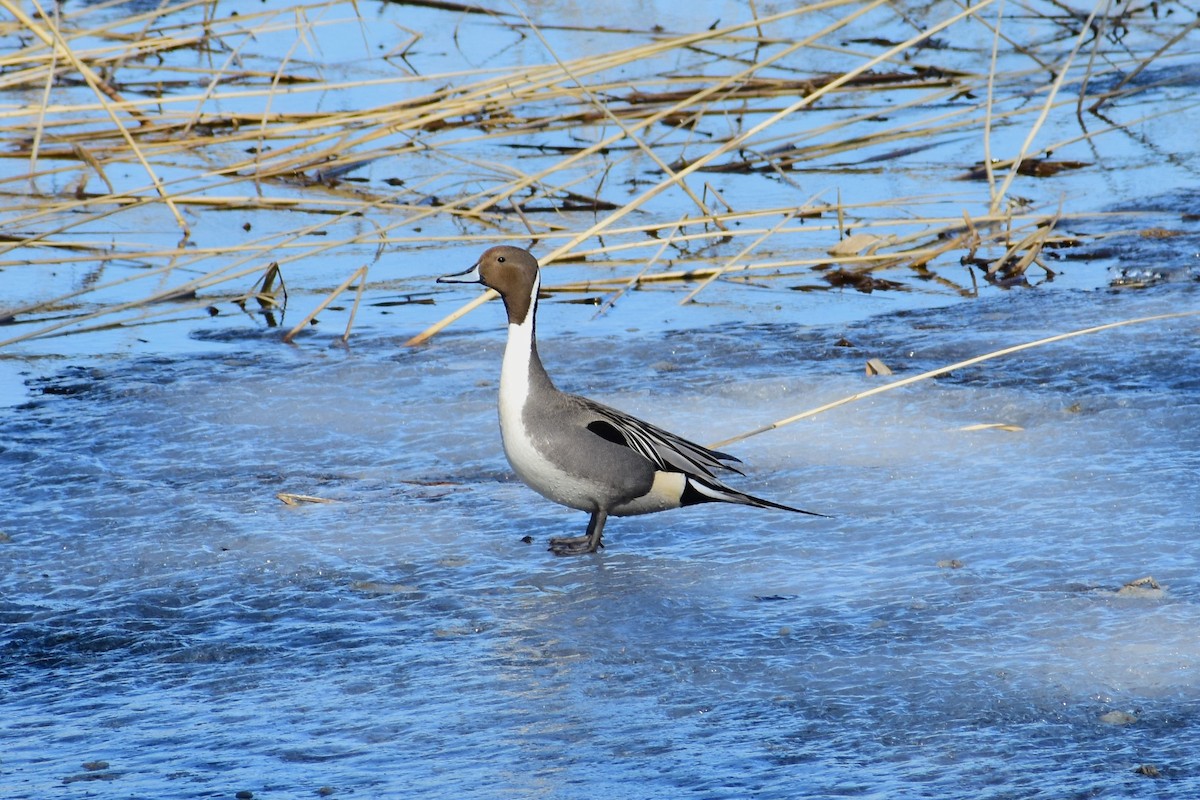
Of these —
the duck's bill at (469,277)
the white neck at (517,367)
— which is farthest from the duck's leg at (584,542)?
the duck's bill at (469,277)

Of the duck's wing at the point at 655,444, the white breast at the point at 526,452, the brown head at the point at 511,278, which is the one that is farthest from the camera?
the brown head at the point at 511,278

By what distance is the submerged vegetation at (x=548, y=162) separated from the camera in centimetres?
532

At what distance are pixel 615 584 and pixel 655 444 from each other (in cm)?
40

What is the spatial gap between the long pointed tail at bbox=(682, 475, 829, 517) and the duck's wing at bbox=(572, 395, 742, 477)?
0.09ft

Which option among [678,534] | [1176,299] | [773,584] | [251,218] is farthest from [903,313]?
[251,218]

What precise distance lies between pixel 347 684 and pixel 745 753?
737mm

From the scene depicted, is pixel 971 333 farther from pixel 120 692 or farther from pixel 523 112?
pixel 523 112

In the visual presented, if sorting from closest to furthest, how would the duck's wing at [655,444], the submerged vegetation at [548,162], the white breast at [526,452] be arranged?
the white breast at [526,452] < the duck's wing at [655,444] < the submerged vegetation at [548,162]

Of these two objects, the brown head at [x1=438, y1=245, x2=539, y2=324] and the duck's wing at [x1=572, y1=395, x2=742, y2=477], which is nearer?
the duck's wing at [x1=572, y1=395, x2=742, y2=477]

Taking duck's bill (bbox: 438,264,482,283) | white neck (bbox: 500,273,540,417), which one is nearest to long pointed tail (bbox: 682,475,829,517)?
white neck (bbox: 500,273,540,417)

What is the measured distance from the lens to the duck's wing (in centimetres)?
336

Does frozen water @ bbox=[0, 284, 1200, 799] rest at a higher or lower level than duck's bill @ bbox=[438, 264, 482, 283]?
lower

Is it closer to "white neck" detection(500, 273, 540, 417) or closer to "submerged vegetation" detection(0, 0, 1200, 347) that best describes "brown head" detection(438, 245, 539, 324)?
"white neck" detection(500, 273, 540, 417)

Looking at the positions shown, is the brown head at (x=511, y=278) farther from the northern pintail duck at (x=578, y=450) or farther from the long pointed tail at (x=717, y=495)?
the long pointed tail at (x=717, y=495)
